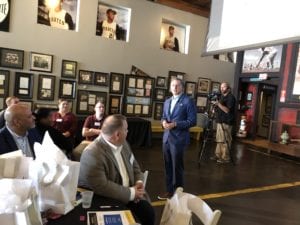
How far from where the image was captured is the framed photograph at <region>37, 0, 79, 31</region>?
6.39m

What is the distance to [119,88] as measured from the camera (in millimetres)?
7418

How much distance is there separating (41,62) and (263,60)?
619cm

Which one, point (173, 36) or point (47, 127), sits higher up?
point (173, 36)

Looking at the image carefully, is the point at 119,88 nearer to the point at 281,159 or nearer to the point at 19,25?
the point at 19,25

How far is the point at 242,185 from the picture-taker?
452 centimetres

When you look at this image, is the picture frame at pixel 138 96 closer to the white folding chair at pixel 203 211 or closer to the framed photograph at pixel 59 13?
the framed photograph at pixel 59 13

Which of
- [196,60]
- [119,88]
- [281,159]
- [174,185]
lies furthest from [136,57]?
[174,185]

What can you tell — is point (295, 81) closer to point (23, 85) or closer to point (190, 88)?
point (190, 88)

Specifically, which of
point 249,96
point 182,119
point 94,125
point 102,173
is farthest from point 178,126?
point 249,96

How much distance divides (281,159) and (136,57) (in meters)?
4.19

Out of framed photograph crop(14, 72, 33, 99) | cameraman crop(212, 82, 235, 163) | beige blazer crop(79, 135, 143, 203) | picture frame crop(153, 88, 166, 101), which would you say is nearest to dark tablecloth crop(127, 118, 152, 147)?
picture frame crop(153, 88, 166, 101)

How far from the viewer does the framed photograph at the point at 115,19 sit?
7.09m

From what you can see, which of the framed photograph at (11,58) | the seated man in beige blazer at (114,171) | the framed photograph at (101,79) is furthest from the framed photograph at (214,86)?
the seated man in beige blazer at (114,171)

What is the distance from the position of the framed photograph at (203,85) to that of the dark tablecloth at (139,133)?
2.45 metres
